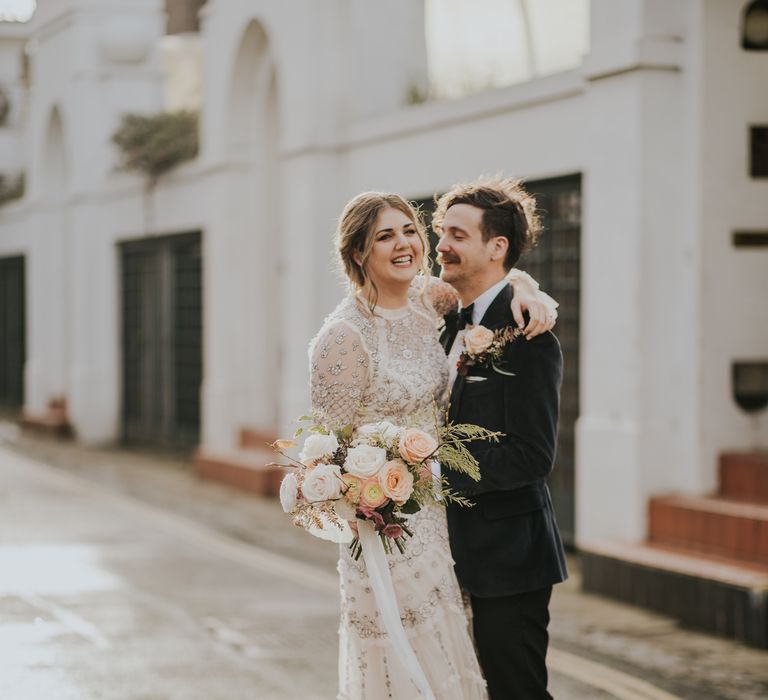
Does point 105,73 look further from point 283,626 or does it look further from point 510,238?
point 510,238

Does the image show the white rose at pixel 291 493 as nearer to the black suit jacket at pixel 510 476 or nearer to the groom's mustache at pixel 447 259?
the black suit jacket at pixel 510 476

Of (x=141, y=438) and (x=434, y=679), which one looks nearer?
(x=434, y=679)

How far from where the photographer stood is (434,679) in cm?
425

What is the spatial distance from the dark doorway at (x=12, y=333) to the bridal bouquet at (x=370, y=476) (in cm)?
2143

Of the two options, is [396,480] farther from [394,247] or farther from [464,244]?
[464,244]

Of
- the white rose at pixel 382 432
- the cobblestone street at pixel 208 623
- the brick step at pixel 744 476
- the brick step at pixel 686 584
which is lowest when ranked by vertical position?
the cobblestone street at pixel 208 623

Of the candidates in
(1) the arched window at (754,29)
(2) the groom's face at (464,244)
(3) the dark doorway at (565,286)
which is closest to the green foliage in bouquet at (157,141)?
(3) the dark doorway at (565,286)

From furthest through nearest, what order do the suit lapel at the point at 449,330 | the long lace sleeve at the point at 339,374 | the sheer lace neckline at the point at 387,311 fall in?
1. the suit lapel at the point at 449,330
2. the sheer lace neckline at the point at 387,311
3. the long lace sleeve at the point at 339,374

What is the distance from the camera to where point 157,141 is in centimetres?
1753

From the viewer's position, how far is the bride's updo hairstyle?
4.25 m

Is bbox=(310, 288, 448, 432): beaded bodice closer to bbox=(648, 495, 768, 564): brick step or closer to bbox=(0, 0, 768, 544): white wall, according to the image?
bbox=(648, 495, 768, 564): brick step

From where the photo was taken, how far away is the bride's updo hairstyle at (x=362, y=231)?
167 inches

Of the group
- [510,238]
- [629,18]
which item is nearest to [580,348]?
[629,18]

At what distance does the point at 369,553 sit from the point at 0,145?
2801 cm
